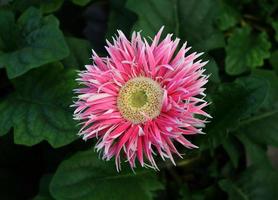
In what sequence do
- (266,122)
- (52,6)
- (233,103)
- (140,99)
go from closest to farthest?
(140,99), (233,103), (266,122), (52,6)

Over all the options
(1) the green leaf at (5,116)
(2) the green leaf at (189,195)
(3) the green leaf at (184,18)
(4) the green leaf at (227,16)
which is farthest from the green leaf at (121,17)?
(2) the green leaf at (189,195)

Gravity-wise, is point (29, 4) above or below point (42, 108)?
above

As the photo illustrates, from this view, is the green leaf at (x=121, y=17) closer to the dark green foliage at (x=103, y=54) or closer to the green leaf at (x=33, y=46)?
the dark green foliage at (x=103, y=54)

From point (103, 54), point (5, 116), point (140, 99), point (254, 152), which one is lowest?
point (5, 116)

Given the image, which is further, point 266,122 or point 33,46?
point 266,122

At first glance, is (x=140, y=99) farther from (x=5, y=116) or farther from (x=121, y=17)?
(x=121, y=17)

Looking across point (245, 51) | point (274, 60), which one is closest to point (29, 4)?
point (245, 51)

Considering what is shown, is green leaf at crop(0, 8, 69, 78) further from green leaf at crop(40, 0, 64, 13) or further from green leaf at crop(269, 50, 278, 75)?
green leaf at crop(269, 50, 278, 75)
